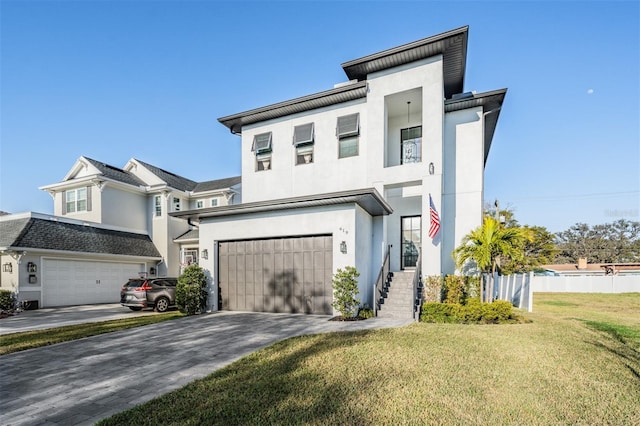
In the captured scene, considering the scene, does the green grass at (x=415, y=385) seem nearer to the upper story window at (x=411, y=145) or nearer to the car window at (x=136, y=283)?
the upper story window at (x=411, y=145)

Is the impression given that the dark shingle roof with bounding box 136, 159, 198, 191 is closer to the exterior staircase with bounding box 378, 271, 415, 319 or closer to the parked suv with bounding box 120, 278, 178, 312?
the parked suv with bounding box 120, 278, 178, 312

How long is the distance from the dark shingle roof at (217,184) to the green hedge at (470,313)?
16640 mm

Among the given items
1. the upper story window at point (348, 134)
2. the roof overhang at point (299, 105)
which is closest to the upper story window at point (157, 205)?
the roof overhang at point (299, 105)

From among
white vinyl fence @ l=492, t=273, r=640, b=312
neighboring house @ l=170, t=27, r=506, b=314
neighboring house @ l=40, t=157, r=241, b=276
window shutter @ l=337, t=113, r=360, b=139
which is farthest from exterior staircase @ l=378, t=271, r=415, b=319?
neighboring house @ l=40, t=157, r=241, b=276

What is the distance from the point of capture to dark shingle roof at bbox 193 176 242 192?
2226 centimetres

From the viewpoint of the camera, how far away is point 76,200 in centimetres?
2009

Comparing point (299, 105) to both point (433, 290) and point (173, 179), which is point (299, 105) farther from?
point (173, 179)

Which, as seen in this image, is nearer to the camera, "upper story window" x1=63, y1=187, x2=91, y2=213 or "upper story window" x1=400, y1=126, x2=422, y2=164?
"upper story window" x1=400, y1=126, x2=422, y2=164

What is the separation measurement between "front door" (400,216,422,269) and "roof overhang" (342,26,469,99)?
236 inches

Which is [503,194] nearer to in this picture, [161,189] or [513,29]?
[513,29]

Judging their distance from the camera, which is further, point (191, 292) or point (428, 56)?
point (428, 56)

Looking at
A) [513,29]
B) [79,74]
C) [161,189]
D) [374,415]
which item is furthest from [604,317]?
[161,189]

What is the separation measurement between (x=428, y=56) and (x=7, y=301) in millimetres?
19949

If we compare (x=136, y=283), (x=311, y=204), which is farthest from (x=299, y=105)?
(x=136, y=283)
